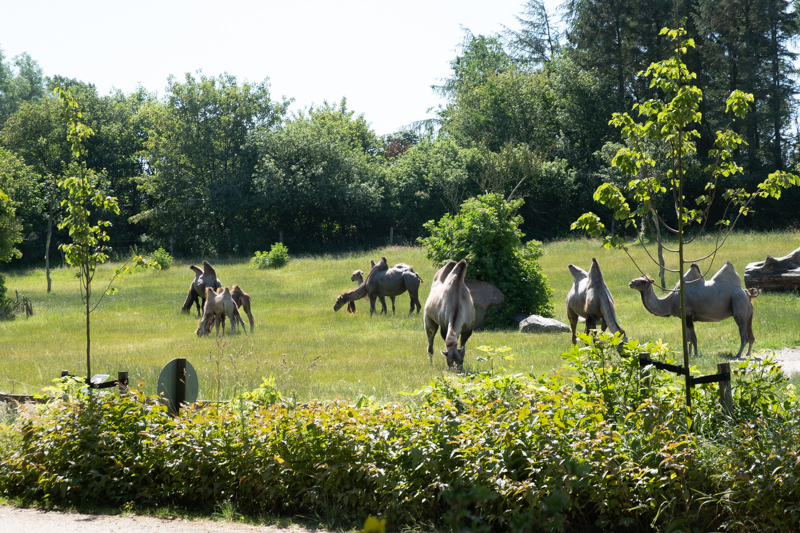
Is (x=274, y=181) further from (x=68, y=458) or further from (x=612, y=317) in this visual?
(x=68, y=458)

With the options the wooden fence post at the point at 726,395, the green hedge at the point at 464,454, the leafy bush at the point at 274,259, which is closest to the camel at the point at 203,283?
the leafy bush at the point at 274,259

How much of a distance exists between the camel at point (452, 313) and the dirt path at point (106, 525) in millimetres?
5090

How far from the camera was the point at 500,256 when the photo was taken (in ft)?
60.0

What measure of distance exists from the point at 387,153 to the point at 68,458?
63592 mm

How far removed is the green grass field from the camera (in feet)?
34.9

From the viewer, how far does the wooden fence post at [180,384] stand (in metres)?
6.90

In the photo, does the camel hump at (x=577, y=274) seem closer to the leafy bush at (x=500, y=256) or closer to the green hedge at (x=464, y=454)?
the leafy bush at (x=500, y=256)

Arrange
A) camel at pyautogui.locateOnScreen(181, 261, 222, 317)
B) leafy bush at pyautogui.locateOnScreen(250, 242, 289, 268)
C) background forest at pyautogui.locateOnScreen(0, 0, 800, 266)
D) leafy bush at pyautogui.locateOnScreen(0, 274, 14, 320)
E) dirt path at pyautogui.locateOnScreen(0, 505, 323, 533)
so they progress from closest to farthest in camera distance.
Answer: dirt path at pyautogui.locateOnScreen(0, 505, 323, 533), camel at pyautogui.locateOnScreen(181, 261, 222, 317), leafy bush at pyautogui.locateOnScreen(0, 274, 14, 320), leafy bush at pyautogui.locateOnScreen(250, 242, 289, 268), background forest at pyautogui.locateOnScreen(0, 0, 800, 266)

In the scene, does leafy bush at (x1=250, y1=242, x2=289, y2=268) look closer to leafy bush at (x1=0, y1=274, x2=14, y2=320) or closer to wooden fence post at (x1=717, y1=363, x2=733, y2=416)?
leafy bush at (x1=0, y1=274, x2=14, y2=320)

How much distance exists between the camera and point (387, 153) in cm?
6819

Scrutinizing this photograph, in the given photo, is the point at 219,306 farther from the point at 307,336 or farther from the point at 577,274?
the point at 577,274

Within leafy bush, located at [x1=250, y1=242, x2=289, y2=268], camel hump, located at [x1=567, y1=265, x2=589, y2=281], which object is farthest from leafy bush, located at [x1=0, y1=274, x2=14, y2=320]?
camel hump, located at [x1=567, y1=265, x2=589, y2=281]

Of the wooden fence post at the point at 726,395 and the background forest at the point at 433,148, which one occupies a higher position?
the background forest at the point at 433,148

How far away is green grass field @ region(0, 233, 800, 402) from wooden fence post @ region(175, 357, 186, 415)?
35cm
